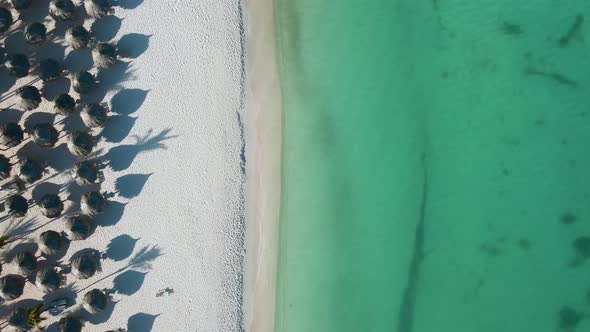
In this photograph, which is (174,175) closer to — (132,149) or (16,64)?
(132,149)

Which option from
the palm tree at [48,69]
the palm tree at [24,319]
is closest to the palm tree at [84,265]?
the palm tree at [24,319]

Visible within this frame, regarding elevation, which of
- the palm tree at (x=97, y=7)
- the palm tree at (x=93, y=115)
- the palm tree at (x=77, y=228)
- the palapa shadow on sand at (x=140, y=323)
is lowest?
the palapa shadow on sand at (x=140, y=323)

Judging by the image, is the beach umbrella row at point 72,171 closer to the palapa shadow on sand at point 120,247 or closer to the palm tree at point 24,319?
the palm tree at point 24,319

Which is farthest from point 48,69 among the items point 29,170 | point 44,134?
point 29,170

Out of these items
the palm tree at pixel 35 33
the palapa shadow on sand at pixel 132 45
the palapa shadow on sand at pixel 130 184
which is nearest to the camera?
the palm tree at pixel 35 33

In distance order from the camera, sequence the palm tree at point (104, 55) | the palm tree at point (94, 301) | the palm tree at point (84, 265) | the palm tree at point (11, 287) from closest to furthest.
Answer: the palm tree at point (11, 287), the palm tree at point (94, 301), the palm tree at point (84, 265), the palm tree at point (104, 55)

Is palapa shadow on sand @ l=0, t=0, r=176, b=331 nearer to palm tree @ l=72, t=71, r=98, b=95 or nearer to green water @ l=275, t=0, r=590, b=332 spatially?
palm tree @ l=72, t=71, r=98, b=95

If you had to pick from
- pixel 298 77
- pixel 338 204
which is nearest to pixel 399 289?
pixel 338 204
